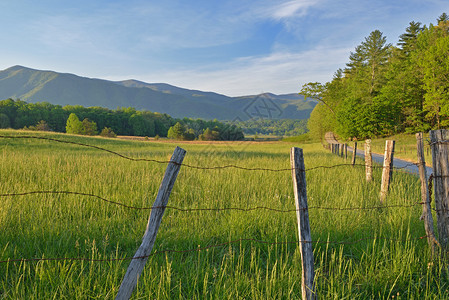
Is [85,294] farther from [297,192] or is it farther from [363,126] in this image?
[363,126]

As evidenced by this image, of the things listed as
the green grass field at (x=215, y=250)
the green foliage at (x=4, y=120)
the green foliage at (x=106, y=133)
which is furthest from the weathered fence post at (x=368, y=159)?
the green foliage at (x=4, y=120)

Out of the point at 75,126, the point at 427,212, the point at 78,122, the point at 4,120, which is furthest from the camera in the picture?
the point at 4,120

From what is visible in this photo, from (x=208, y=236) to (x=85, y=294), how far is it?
1837 millimetres

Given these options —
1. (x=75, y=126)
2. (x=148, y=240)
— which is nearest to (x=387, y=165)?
(x=148, y=240)

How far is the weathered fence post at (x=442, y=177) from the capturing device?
3.47 m

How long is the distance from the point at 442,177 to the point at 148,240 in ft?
12.3

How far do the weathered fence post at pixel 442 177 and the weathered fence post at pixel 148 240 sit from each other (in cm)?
335

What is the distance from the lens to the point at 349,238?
4.11 meters

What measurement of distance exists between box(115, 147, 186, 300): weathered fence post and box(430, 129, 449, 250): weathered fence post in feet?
11.0

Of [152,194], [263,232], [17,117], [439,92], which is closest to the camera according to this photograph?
[263,232]

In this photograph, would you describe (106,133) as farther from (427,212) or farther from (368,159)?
(427,212)

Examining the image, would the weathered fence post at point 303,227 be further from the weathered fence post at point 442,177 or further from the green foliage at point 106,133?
the green foliage at point 106,133

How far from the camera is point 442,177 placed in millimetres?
3504

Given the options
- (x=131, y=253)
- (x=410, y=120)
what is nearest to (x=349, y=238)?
(x=131, y=253)
